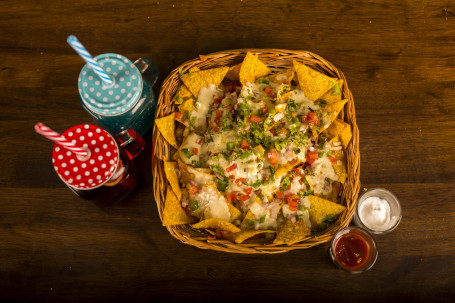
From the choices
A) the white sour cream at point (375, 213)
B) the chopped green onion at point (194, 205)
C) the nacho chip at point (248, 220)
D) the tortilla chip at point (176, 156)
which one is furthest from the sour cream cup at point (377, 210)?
the tortilla chip at point (176, 156)

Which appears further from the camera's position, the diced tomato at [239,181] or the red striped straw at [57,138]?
the diced tomato at [239,181]

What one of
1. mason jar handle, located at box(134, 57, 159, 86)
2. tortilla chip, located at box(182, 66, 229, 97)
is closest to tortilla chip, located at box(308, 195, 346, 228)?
tortilla chip, located at box(182, 66, 229, 97)

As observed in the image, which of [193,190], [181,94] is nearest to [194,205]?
[193,190]

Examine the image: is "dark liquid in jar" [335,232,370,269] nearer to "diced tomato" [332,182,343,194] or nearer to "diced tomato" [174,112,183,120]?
"diced tomato" [332,182,343,194]

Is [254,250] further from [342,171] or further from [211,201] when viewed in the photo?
[342,171]

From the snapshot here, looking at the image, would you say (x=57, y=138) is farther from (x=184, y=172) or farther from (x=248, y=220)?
(x=248, y=220)

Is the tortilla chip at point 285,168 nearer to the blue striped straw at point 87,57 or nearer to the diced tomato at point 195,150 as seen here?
the diced tomato at point 195,150

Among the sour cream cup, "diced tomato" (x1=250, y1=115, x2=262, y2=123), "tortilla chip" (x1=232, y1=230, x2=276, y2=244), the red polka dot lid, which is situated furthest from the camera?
the sour cream cup
